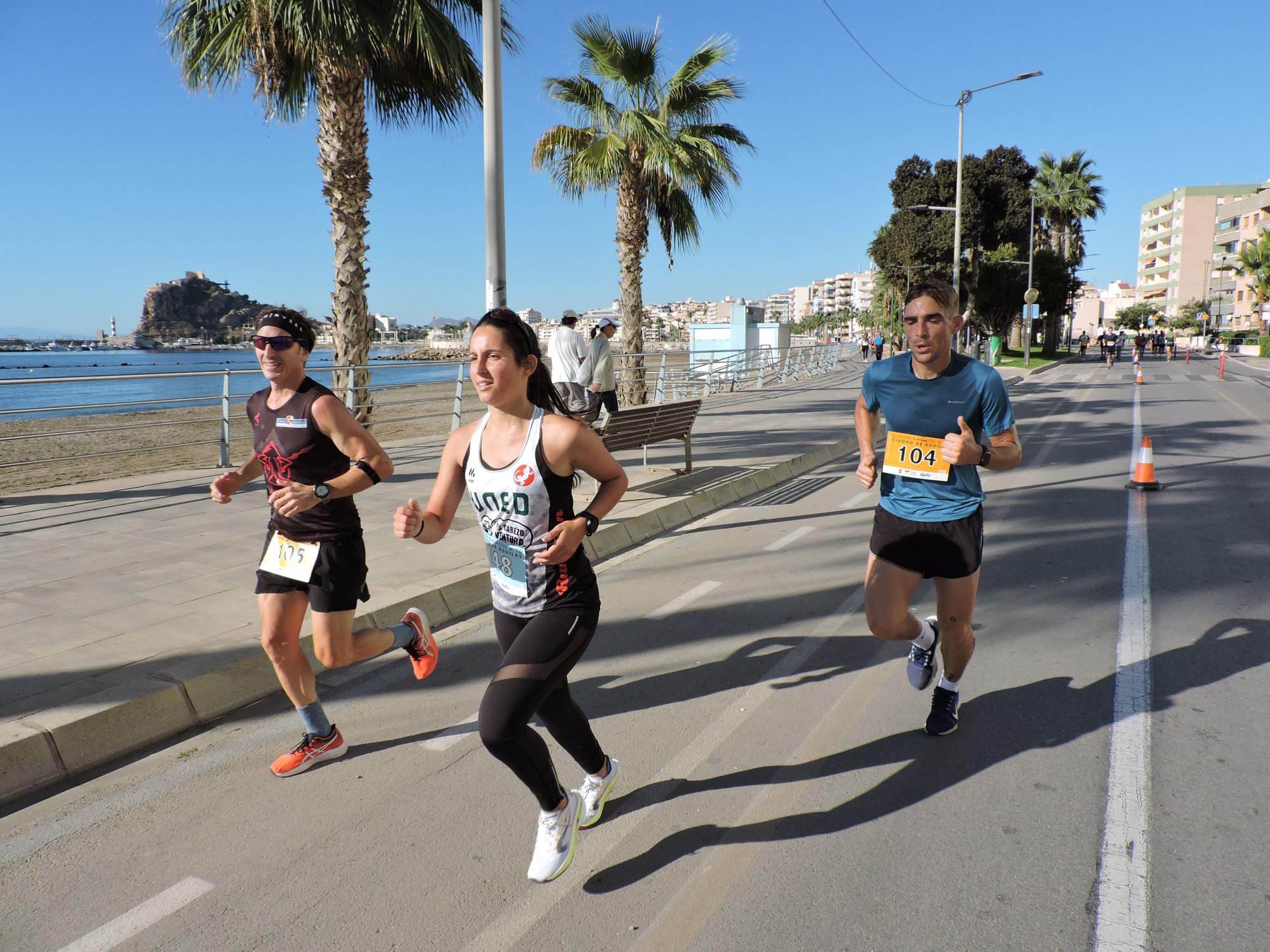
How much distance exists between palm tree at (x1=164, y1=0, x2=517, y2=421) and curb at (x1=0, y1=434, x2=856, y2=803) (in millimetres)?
8117

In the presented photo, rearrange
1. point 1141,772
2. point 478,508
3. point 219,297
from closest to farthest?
1. point 478,508
2. point 1141,772
3. point 219,297

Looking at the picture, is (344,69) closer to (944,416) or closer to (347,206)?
(347,206)

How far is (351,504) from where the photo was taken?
142 inches

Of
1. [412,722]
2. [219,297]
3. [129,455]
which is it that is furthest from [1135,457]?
[219,297]

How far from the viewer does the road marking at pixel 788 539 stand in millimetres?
7453

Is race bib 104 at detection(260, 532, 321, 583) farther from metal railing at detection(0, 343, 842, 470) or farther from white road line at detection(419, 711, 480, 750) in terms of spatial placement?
metal railing at detection(0, 343, 842, 470)

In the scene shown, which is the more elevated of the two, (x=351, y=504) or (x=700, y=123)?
(x=700, y=123)

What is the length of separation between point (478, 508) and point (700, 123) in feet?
53.8

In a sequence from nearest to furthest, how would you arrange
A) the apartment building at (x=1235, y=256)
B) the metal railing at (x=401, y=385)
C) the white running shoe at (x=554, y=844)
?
the white running shoe at (x=554, y=844)
the metal railing at (x=401, y=385)
the apartment building at (x=1235, y=256)

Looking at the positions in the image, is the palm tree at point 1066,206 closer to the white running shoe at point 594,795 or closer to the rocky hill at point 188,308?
the white running shoe at point 594,795

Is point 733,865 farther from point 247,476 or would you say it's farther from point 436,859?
point 247,476

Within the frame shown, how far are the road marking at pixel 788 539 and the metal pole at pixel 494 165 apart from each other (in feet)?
10.7

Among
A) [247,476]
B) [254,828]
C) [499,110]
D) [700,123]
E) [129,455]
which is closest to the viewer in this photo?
[254,828]

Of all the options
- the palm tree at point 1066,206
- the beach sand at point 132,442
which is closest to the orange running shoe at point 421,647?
the beach sand at point 132,442
